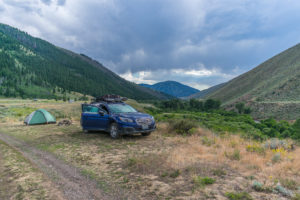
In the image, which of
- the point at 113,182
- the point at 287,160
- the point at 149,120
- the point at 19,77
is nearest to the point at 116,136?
the point at 149,120

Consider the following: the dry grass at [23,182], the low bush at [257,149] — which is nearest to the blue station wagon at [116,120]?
the dry grass at [23,182]

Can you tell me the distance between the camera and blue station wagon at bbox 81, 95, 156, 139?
9578mm

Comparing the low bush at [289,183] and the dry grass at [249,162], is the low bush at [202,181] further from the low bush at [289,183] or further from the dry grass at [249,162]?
the low bush at [289,183]

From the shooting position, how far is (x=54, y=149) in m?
8.52

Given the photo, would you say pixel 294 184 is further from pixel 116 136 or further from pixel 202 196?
pixel 116 136

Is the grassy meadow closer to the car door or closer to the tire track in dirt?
the tire track in dirt

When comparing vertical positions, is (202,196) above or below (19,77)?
below

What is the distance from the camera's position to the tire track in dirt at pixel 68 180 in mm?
4094

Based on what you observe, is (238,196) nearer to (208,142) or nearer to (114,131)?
(208,142)

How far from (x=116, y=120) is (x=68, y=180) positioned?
5030 millimetres

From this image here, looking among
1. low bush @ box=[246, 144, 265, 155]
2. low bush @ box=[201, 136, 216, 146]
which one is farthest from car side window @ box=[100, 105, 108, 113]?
low bush @ box=[246, 144, 265, 155]

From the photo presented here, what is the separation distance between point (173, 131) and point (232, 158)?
5673 mm

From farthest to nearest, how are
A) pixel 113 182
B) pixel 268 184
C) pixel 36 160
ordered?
pixel 36 160 → pixel 113 182 → pixel 268 184

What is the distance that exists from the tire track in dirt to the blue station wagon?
3.43 meters
